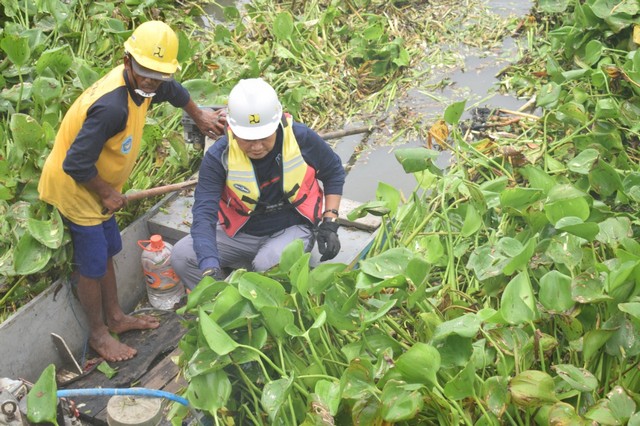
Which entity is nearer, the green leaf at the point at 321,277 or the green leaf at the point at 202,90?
the green leaf at the point at 321,277

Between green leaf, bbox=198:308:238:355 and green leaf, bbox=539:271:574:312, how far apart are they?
963 mm

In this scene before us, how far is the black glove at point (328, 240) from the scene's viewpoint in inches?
133

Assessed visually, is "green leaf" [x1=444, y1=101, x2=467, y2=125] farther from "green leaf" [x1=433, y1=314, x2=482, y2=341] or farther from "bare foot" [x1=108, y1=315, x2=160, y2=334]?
"bare foot" [x1=108, y1=315, x2=160, y2=334]

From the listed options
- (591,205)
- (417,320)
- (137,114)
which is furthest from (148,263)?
(591,205)

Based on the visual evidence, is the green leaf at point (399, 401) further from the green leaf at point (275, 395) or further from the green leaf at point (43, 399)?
the green leaf at point (43, 399)

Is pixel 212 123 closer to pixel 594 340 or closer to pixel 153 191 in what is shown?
pixel 153 191

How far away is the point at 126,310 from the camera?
3811 millimetres

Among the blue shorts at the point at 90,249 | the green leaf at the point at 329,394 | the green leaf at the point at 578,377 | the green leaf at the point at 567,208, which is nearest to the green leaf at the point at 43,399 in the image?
the green leaf at the point at 329,394

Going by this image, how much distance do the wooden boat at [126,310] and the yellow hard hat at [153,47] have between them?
102cm

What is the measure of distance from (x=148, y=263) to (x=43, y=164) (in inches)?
26.7

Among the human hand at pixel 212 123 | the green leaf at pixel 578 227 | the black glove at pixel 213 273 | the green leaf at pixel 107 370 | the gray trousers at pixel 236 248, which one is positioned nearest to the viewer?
the green leaf at pixel 578 227

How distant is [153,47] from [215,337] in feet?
4.46

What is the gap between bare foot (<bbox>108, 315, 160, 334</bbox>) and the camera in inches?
140

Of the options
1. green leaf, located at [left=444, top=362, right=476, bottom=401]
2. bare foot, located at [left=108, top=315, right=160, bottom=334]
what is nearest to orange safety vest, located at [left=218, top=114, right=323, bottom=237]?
bare foot, located at [left=108, top=315, right=160, bottom=334]
